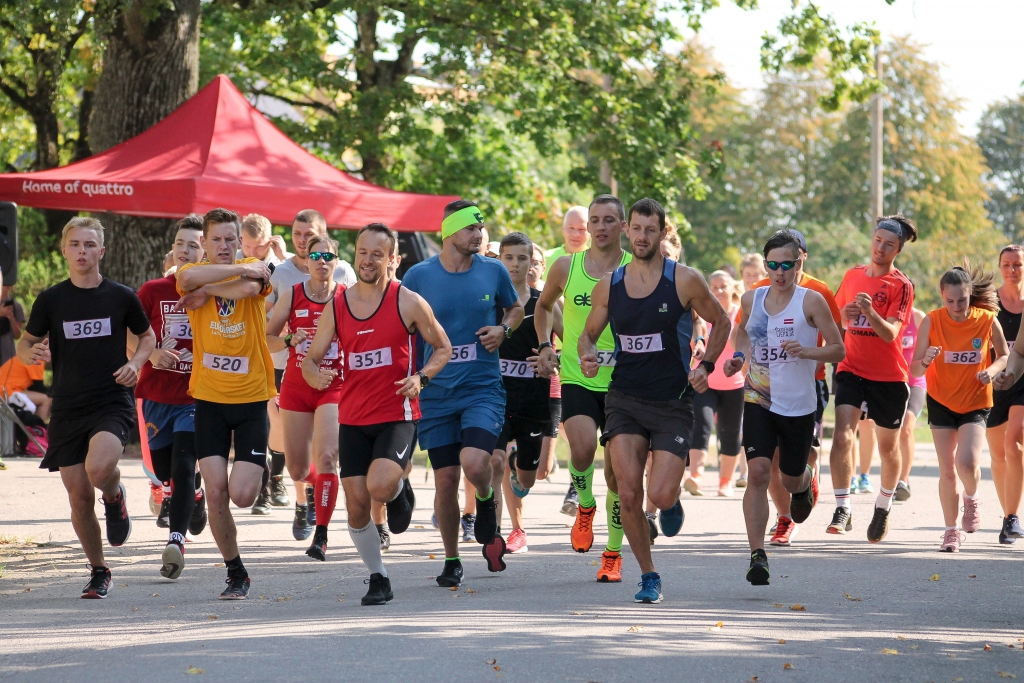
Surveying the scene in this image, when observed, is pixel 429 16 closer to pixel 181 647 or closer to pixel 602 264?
pixel 602 264

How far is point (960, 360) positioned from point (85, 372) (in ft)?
20.3

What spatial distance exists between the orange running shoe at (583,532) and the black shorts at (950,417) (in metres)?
3.11

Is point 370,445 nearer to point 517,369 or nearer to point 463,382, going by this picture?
point 463,382

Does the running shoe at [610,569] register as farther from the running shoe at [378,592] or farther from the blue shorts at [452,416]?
the running shoe at [378,592]

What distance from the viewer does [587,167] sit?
79.9 ft

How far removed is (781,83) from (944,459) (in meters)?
46.4

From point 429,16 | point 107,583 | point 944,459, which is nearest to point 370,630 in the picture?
point 107,583

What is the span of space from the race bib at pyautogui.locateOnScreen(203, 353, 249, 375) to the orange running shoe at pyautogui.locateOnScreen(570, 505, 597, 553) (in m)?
2.26

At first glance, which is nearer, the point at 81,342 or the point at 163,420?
the point at 81,342

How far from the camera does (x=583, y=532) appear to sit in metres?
8.62

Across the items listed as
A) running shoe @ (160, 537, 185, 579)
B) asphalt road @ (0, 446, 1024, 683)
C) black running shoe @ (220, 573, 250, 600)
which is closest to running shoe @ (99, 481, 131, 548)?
asphalt road @ (0, 446, 1024, 683)

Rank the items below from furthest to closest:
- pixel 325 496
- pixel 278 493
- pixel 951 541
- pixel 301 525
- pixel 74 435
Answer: pixel 278 493
pixel 301 525
pixel 951 541
pixel 325 496
pixel 74 435

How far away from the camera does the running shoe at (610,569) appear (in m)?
8.28

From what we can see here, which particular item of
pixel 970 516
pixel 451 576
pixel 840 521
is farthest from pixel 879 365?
pixel 451 576
